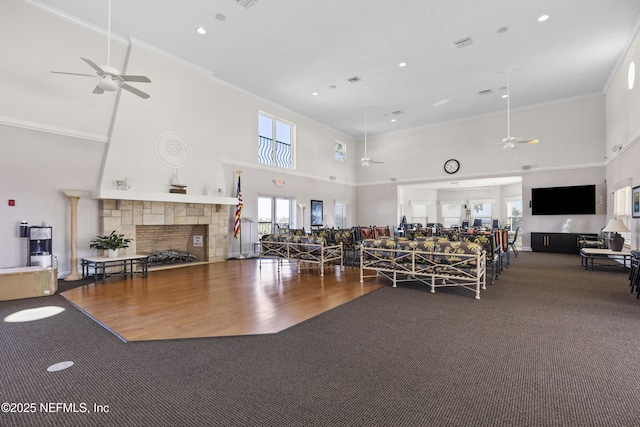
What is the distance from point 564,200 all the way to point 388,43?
8459 millimetres

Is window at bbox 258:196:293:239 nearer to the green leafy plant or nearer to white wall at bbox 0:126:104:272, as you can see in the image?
the green leafy plant

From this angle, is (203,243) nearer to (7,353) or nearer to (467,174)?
(7,353)

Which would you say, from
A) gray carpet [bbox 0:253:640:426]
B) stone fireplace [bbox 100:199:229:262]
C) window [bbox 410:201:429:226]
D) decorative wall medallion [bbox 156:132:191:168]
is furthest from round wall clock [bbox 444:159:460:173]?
decorative wall medallion [bbox 156:132:191:168]

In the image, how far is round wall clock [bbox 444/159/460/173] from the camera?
41.8ft

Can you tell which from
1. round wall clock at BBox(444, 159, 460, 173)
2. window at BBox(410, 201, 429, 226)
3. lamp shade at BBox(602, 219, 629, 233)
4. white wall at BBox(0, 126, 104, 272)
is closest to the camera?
white wall at BBox(0, 126, 104, 272)

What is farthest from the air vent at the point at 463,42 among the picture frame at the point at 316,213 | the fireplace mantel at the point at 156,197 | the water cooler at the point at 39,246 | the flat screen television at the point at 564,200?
the water cooler at the point at 39,246

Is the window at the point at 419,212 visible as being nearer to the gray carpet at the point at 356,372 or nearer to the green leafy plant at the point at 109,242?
the gray carpet at the point at 356,372

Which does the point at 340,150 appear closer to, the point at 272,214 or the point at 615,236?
the point at 272,214

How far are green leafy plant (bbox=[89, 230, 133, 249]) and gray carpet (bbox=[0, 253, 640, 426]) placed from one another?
8.80 ft

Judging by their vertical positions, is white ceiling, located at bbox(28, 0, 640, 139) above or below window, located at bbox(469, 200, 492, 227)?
above

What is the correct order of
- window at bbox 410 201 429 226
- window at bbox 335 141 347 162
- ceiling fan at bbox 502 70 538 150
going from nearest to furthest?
ceiling fan at bbox 502 70 538 150, window at bbox 335 141 347 162, window at bbox 410 201 429 226

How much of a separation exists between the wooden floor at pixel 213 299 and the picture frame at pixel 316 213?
562cm

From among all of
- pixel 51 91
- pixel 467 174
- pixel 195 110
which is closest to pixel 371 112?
pixel 467 174

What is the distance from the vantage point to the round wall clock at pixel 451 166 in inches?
502
